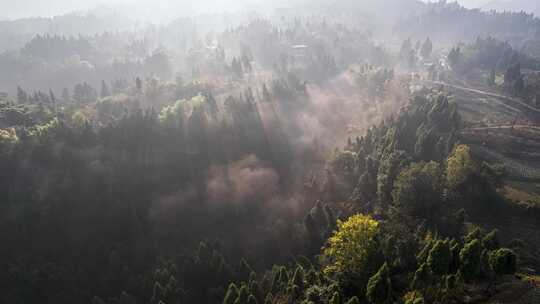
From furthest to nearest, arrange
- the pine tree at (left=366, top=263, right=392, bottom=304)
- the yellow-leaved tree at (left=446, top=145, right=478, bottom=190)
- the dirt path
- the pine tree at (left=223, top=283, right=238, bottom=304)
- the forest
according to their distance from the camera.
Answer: the dirt path
the yellow-leaved tree at (left=446, top=145, right=478, bottom=190)
the pine tree at (left=223, top=283, right=238, bottom=304)
the forest
the pine tree at (left=366, top=263, right=392, bottom=304)

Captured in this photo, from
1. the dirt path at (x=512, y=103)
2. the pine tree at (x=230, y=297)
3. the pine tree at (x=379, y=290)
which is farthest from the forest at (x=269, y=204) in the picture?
the dirt path at (x=512, y=103)

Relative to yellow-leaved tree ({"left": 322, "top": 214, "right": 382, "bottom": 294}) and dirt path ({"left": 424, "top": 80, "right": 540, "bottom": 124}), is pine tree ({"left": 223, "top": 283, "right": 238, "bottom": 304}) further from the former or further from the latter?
dirt path ({"left": 424, "top": 80, "right": 540, "bottom": 124})

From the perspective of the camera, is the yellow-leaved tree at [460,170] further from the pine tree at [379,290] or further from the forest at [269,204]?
the pine tree at [379,290]

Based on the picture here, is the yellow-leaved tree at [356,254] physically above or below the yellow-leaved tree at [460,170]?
below

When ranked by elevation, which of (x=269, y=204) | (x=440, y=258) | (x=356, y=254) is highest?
(x=440, y=258)

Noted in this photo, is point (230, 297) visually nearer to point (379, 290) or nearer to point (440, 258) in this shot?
point (379, 290)

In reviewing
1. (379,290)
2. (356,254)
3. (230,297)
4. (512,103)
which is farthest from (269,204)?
(512,103)

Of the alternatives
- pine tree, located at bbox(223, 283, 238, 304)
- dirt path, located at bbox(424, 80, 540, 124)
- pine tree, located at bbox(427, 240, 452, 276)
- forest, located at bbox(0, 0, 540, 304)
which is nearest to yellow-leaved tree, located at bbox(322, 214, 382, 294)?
forest, located at bbox(0, 0, 540, 304)

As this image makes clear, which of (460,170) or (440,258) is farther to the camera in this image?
(460,170)

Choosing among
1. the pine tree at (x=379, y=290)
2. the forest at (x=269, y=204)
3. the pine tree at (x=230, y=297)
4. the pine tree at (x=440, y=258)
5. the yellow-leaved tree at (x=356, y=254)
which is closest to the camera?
the pine tree at (x=379, y=290)

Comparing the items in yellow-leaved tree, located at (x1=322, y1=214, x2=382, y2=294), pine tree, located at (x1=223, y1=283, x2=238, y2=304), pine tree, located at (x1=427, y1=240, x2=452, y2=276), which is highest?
pine tree, located at (x1=427, y1=240, x2=452, y2=276)

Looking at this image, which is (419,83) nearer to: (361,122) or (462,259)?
(361,122)

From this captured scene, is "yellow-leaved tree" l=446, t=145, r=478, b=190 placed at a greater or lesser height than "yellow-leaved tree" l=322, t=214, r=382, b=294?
greater

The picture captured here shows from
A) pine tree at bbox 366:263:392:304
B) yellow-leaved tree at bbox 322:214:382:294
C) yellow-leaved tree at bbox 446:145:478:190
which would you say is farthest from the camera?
yellow-leaved tree at bbox 446:145:478:190
